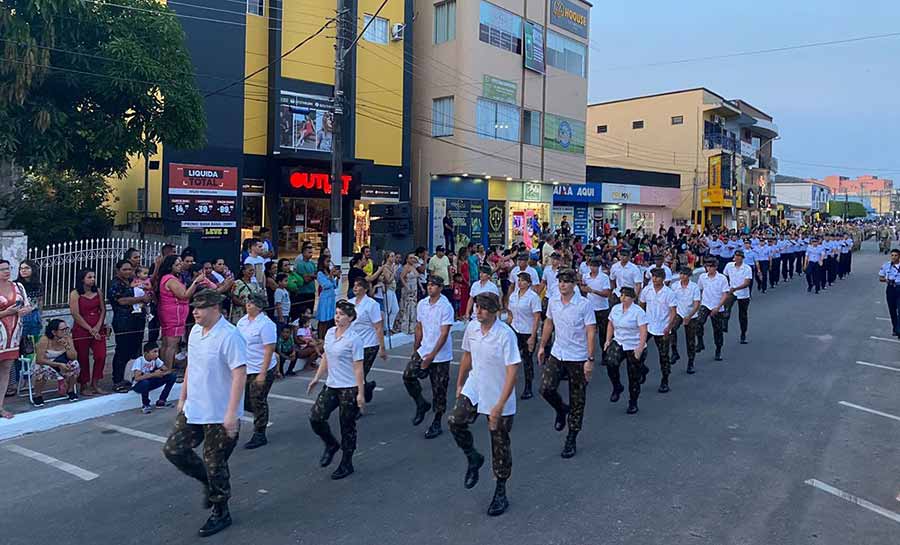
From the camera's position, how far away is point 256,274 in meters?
12.9

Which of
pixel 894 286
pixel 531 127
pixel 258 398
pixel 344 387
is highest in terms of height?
pixel 531 127

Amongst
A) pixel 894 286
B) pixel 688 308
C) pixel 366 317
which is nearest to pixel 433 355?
pixel 366 317

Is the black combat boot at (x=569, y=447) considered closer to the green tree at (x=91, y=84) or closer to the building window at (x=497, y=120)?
the green tree at (x=91, y=84)

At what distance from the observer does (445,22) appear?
2866cm

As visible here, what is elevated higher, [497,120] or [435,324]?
[497,120]

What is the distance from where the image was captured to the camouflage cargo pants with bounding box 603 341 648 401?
9.11 metres

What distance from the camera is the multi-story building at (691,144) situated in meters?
52.3

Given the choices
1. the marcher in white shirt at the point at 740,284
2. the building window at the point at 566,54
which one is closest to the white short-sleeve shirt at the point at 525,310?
the marcher in white shirt at the point at 740,284

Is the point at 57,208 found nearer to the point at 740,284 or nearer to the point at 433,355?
the point at 433,355

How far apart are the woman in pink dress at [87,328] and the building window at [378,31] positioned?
18.1 m

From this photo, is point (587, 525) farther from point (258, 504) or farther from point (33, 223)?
point (33, 223)

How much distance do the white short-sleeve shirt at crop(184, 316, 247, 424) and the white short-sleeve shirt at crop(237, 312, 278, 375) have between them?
6.33ft

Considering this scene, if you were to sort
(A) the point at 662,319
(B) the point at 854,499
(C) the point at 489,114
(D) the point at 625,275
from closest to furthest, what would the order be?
1. (B) the point at 854,499
2. (A) the point at 662,319
3. (D) the point at 625,275
4. (C) the point at 489,114

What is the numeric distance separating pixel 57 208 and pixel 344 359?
14.4m
